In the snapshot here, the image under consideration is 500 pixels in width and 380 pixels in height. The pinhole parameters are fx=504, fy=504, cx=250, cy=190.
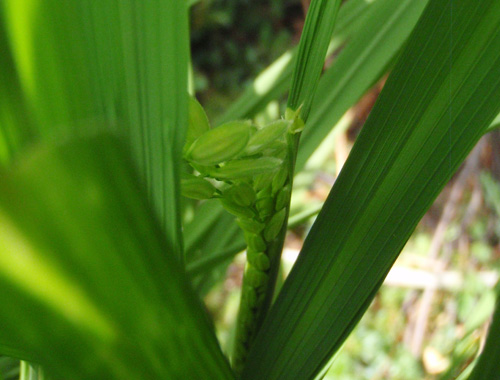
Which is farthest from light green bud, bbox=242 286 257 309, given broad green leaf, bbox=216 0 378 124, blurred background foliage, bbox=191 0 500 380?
blurred background foliage, bbox=191 0 500 380

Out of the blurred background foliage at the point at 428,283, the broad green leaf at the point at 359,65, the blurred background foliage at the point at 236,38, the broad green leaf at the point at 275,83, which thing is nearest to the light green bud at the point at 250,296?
the broad green leaf at the point at 359,65

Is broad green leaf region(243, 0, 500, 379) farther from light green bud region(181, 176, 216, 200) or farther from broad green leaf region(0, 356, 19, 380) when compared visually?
broad green leaf region(0, 356, 19, 380)

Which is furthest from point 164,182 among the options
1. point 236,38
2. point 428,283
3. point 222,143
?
point 236,38

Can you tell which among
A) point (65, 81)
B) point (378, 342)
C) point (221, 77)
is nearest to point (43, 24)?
point (65, 81)

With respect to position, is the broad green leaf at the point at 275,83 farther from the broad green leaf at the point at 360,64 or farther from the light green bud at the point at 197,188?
the light green bud at the point at 197,188

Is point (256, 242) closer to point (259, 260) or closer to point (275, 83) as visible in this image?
point (259, 260)

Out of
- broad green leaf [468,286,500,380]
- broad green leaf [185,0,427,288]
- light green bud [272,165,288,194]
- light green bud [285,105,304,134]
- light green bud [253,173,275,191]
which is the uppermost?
broad green leaf [185,0,427,288]
